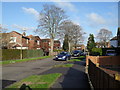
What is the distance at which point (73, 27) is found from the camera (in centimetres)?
5806

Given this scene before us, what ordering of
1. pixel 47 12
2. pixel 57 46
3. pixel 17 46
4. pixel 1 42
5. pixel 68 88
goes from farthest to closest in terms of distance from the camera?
pixel 57 46, pixel 17 46, pixel 47 12, pixel 1 42, pixel 68 88

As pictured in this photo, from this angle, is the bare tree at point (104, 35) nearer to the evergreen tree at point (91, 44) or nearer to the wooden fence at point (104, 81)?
the evergreen tree at point (91, 44)

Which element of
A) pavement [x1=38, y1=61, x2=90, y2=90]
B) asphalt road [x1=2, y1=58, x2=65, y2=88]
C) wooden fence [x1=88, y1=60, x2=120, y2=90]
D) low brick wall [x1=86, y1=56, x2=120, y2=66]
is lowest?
asphalt road [x1=2, y1=58, x2=65, y2=88]

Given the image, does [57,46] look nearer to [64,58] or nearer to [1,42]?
[1,42]

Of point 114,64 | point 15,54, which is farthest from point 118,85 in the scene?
point 15,54

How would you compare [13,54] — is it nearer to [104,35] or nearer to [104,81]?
[104,81]

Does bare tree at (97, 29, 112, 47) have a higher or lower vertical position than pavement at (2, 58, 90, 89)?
higher

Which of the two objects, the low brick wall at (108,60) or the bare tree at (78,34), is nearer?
the low brick wall at (108,60)

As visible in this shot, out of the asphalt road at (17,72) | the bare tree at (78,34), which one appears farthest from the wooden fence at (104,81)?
the bare tree at (78,34)

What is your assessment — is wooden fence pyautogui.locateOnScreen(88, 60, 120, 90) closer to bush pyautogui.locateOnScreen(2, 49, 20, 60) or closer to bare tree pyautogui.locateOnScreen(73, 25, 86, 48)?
bush pyautogui.locateOnScreen(2, 49, 20, 60)

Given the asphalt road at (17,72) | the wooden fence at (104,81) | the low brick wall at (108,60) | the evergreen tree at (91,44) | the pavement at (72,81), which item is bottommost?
the asphalt road at (17,72)

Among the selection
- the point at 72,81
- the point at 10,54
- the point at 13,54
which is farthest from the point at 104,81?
the point at 13,54

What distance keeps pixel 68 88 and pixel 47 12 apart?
3837 cm

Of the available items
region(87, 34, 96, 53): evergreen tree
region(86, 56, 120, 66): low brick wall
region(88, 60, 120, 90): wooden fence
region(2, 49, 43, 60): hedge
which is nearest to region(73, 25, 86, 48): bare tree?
region(87, 34, 96, 53): evergreen tree
